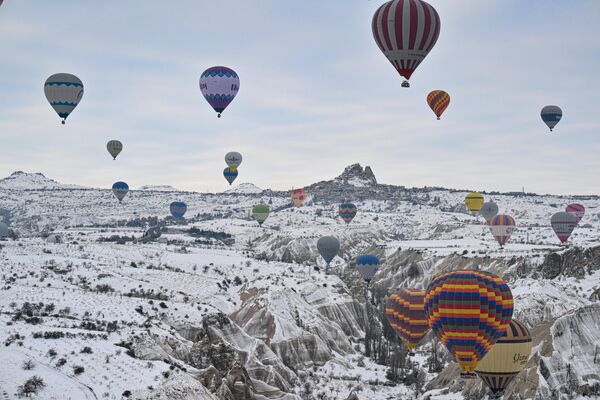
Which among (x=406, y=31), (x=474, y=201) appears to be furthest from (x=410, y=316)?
(x=474, y=201)

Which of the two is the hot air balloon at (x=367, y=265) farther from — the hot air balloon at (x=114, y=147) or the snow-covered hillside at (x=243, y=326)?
the hot air balloon at (x=114, y=147)

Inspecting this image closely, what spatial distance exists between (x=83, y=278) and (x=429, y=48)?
2295 inches

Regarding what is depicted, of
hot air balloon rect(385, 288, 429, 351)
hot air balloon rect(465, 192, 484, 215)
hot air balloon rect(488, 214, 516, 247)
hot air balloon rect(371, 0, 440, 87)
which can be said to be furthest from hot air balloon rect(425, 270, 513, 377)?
hot air balloon rect(465, 192, 484, 215)

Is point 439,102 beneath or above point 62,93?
above

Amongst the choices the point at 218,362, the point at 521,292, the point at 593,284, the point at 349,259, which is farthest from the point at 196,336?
the point at 349,259

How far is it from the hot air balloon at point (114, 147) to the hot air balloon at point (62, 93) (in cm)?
4189

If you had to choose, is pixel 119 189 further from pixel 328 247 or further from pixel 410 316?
pixel 410 316

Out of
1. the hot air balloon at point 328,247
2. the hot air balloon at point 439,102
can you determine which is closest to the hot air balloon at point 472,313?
the hot air balloon at point 439,102

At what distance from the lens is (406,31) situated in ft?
165

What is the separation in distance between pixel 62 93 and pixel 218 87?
48.0ft

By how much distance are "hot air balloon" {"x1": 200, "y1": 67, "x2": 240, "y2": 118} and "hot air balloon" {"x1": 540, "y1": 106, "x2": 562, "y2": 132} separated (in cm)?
4194

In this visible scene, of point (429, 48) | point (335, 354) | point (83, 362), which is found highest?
point (429, 48)

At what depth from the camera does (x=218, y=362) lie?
53469 millimetres

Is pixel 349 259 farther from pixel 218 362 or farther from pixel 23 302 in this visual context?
pixel 218 362
